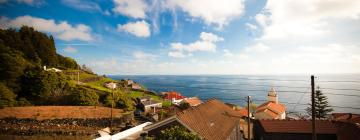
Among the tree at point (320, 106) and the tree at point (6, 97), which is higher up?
the tree at point (6, 97)

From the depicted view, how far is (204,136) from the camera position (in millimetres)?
19891

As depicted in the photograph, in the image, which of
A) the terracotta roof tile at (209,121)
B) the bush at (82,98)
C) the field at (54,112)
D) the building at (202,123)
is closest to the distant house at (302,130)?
the terracotta roof tile at (209,121)

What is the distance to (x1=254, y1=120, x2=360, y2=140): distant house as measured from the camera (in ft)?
86.0

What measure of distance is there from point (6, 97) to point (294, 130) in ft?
135

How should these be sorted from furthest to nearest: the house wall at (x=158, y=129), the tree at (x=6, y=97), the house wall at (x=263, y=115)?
the house wall at (x=263, y=115) < the tree at (x=6, y=97) < the house wall at (x=158, y=129)


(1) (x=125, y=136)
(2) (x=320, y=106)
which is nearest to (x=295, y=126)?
(1) (x=125, y=136)

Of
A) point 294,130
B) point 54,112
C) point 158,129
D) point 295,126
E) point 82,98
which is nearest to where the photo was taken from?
point 158,129

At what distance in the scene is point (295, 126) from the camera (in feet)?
98.7

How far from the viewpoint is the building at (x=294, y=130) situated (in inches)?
1093

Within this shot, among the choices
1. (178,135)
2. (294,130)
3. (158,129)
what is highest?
(178,135)

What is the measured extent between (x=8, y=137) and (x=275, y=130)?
33.3m

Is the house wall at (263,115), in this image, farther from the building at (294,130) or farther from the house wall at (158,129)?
the house wall at (158,129)

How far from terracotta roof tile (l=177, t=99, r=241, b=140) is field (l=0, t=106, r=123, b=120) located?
55.6ft

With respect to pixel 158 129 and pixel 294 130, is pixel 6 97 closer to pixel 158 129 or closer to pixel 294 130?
pixel 158 129
